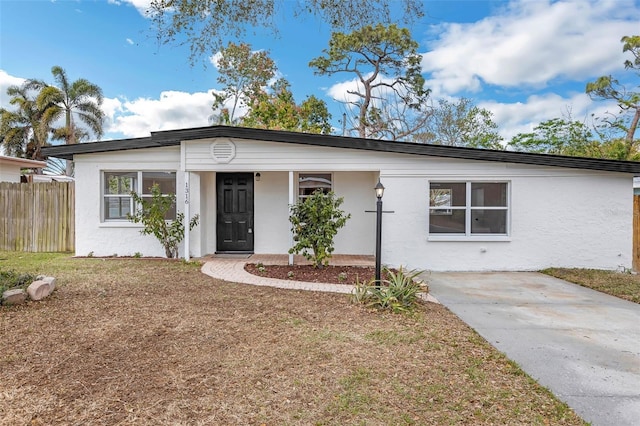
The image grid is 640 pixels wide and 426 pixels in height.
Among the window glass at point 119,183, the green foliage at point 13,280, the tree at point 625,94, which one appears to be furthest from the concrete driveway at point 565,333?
the tree at point 625,94

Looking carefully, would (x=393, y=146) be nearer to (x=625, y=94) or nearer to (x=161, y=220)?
(x=161, y=220)

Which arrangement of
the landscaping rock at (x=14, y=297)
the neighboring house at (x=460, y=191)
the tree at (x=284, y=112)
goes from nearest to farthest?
the landscaping rock at (x=14, y=297) < the neighboring house at (x=460, y=191) < the tree at (x=284, y=112)

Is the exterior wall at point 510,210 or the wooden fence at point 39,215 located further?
the wooden fence at point 39,215

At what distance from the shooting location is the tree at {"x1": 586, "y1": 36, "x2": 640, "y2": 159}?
1752 cm

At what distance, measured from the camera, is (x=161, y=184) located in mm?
9336

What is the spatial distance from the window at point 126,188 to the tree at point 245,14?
17.8 feet

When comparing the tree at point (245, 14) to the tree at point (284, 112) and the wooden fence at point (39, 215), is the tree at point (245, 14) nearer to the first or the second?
the wooden fence at point (39, 215)

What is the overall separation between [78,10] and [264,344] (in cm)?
711

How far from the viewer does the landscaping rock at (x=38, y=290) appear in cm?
524

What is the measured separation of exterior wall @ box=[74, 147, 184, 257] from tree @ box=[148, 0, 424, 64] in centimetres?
524

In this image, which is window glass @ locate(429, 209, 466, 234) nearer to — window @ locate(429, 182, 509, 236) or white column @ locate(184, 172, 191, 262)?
window @ locate(429, 182, 509, 236)

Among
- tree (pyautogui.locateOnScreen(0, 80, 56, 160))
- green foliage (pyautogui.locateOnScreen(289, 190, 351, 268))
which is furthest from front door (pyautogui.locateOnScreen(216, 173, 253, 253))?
tree (pyautogui.locateOnScreen(0, 80, 56, 160))

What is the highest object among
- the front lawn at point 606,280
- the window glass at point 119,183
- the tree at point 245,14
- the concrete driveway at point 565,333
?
the tree at point 245,14

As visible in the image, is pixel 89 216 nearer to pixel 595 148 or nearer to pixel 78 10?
pixel 78 10
